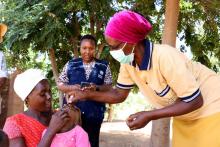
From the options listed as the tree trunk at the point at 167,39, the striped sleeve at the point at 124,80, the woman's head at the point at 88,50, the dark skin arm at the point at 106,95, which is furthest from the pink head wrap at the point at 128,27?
the tree trunk at the point at 167,39

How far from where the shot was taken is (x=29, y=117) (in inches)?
119

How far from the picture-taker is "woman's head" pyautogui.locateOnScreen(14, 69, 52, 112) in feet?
10.1

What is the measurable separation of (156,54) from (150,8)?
17.0ft

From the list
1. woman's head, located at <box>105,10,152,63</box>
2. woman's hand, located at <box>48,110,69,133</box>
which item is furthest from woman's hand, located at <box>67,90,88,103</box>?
woman's head, located at <box>105,10,152,63</box>

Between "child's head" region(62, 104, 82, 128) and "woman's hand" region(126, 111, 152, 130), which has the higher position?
"woman's hand" region(126, 111, 152, 130)

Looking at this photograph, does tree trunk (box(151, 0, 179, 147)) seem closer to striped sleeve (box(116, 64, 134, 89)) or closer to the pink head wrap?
striped sleeve (box(116, 64, 134, 89))

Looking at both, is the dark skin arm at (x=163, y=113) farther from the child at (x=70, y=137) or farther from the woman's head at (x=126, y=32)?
the child at (x=70, y=137)

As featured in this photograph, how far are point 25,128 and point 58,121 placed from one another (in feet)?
0.84

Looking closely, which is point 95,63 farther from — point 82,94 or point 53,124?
point 53,124

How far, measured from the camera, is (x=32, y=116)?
3.06m

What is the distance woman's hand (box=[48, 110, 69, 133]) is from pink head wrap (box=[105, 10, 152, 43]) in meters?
0.71

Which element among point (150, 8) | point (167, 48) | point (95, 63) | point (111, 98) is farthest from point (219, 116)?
point (150, 8)

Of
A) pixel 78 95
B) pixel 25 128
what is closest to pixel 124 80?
pixel 78 95

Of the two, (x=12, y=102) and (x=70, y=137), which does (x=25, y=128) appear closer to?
(x=70, y=137)
